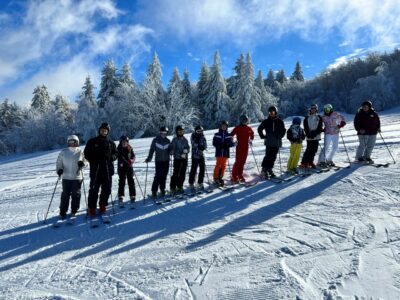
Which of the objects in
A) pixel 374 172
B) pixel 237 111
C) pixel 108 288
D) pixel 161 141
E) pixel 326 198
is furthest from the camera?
pixel 237 111

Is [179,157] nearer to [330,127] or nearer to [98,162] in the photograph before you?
[98,162]

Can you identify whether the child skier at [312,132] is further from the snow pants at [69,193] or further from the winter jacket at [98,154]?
the snow pants at [69,193]

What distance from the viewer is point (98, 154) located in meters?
7.30

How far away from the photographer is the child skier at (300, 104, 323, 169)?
389 inches

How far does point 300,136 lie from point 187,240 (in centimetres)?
527

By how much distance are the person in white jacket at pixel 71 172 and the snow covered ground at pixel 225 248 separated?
539 mm

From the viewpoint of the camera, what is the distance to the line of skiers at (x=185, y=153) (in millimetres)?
7309

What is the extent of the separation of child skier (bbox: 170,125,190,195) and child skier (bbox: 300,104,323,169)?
3653 mm

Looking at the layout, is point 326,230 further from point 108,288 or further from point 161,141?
point 161,141

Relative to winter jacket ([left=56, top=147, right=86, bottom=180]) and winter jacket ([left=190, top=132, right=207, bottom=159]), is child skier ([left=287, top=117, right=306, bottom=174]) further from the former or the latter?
winter jacket ([left=56, top=147, right=86, bottom=180])

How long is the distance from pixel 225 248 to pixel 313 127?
5.80 meters

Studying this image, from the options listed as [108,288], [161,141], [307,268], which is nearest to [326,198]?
[307,268]

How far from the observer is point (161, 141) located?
8.44 m

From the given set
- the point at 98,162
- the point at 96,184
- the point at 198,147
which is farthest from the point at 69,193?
the point at 198,147
